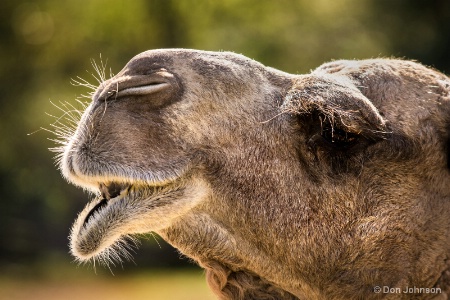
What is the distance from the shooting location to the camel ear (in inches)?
177

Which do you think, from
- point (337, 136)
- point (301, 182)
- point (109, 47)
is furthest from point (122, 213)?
point (109, 47)

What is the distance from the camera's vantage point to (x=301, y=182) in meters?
4.57

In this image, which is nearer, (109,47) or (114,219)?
(114,219)

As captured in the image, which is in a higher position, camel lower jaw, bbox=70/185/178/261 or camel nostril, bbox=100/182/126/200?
camel nostril, bbox=100/182/126/200

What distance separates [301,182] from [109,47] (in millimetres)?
26137

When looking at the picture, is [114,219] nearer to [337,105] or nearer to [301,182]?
[301,182]

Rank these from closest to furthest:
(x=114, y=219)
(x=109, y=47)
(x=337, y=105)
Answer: (x=114, y=219) → (x=337, y=105) → (x=109, y=47)

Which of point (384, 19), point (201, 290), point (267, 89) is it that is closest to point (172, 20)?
point (384, 19)

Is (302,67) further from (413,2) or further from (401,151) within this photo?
(401,151)

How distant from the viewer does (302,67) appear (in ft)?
97.0

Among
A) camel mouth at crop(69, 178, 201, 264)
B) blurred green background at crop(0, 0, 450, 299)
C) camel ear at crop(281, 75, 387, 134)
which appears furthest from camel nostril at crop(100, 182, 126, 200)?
blurred green background at crop(0, 0, 450, 299)

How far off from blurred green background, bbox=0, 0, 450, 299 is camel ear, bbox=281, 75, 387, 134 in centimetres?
2033

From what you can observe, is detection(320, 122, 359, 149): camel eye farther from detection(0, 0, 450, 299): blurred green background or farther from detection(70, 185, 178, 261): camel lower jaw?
detection(0, 0, 450, 299): blurred green background

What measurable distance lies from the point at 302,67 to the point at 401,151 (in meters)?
25.1
